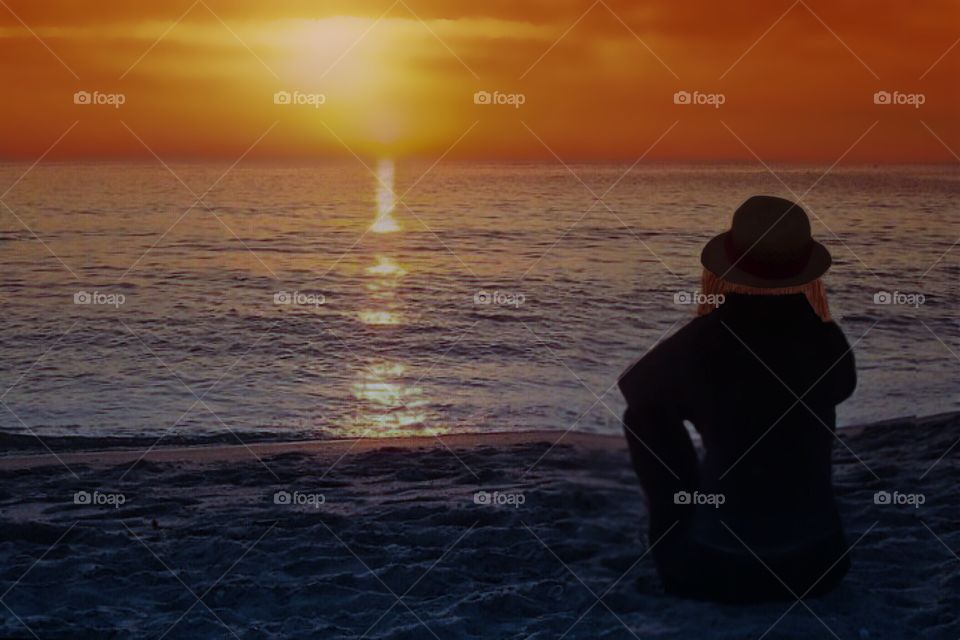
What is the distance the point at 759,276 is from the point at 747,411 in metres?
0.46

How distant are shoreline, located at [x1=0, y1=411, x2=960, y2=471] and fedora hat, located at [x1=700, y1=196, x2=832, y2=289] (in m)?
3.63

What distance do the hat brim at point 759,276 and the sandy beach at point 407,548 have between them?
127 centimetres

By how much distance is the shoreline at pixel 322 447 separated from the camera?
751 cm

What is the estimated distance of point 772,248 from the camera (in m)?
3.70

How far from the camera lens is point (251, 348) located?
14.2 m

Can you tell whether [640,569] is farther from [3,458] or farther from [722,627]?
[3,458]

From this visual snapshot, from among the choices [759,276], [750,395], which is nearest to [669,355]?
[750,395]

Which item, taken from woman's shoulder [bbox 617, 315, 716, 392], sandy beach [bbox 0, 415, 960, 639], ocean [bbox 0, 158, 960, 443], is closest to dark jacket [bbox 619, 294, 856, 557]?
woman's shoulder [bbox 617, 315, 716, 392]

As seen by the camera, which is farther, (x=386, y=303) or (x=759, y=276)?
(x=386, y=303)

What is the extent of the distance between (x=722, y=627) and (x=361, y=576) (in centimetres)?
172

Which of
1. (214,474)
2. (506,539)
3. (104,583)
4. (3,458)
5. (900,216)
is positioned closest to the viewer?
(104,583)

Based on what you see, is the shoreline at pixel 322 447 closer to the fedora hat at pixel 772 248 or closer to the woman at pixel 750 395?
the woman at pixel 750 395

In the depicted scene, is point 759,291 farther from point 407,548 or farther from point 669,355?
point 407,548

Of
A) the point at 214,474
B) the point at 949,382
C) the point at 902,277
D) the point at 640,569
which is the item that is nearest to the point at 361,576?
the point at 640,569
